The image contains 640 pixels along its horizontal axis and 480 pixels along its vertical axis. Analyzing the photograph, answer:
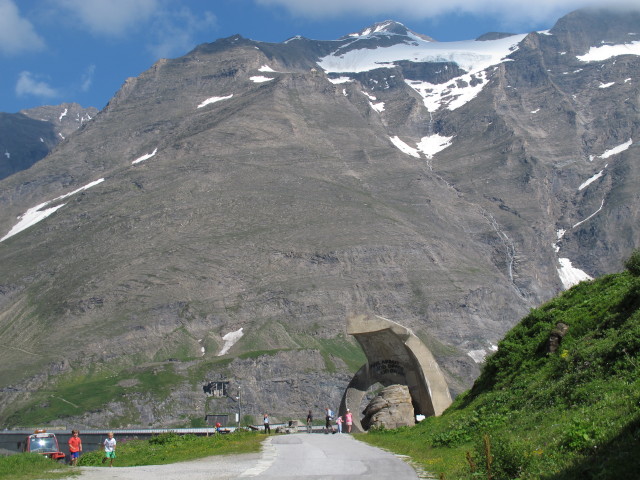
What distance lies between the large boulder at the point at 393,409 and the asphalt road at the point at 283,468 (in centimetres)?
1470

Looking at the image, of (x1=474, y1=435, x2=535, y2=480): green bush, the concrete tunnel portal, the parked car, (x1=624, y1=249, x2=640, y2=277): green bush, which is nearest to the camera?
(x1=474, y1=435, x2=535, y2=480): green bush

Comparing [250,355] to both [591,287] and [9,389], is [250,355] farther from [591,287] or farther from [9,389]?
[591,287]

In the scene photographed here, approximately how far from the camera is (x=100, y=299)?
18025cm

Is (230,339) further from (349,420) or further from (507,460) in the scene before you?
(507,460)

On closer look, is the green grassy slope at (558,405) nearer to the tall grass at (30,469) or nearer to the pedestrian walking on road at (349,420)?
the tall grass at (30,469)

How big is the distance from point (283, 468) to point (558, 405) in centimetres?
638

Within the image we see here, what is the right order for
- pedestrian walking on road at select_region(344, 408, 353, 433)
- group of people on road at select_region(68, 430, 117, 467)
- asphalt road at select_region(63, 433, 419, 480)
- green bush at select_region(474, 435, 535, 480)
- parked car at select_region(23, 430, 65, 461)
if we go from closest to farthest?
1. green bush at select_region(474, 435, 535, 480)
2. asphalt road at select_region(63, 433, 419, 480)
3. group of people on road at select_region(68, 430, 117, 467)
4. parked car at select_region(23, 430, 65, 461)
5. pedestrian walking on road at select_region(344, 408, 353, 433)

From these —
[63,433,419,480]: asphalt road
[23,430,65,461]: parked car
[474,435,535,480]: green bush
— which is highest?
[23,430,65,461]: parked car

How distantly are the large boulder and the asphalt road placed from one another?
1470 centimetres

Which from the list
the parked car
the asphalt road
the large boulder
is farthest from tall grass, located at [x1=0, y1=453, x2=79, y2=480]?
the large boulder

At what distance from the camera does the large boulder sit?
131 ft

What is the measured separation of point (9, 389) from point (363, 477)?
14738 centimetres

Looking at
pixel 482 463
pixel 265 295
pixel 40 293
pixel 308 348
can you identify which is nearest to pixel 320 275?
pixel 265 295

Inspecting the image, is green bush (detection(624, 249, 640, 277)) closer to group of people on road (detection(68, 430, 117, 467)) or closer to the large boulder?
group of people on road (detection(68, 430, 117, 467))
